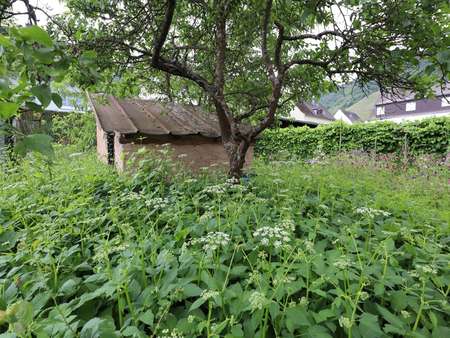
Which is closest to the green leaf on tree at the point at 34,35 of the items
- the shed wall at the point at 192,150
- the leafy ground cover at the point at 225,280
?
the leafy ground cover at the point at 225,280

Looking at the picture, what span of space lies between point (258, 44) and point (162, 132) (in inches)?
77.3

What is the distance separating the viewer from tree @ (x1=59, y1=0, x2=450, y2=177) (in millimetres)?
2637

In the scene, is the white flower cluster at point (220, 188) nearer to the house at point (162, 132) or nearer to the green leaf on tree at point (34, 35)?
the house at point (162, 132)

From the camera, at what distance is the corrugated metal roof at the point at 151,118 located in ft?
13.6

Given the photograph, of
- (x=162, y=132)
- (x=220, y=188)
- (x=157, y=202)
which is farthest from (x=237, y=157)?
(x=157, y=202)

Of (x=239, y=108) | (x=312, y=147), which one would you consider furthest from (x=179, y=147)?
(x=312, y=147)

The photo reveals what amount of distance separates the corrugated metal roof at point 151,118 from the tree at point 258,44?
510 mm

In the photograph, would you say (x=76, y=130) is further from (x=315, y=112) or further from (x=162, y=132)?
(x=315, y=112)

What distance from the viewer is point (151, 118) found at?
4734 mm

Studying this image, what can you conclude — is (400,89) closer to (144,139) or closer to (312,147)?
(144,139)

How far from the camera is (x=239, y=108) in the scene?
4984 mm

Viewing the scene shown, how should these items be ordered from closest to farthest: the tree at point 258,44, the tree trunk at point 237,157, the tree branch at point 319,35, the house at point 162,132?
the tree at point 258,44, the tree branch at point 319,35, the tree trunk at point 237,157, the house at point 162,132

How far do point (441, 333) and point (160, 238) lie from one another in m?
1.65

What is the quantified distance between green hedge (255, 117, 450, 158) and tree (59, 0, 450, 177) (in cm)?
240
